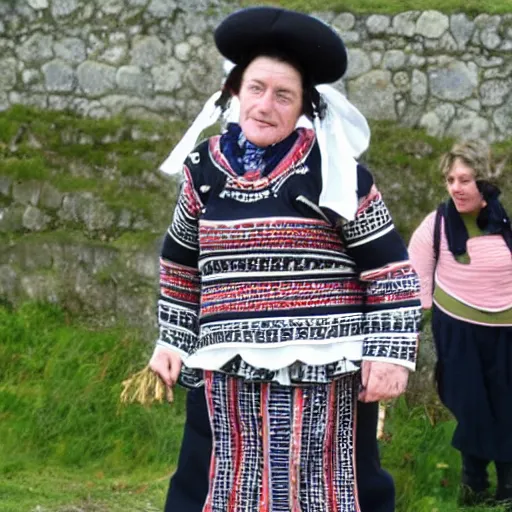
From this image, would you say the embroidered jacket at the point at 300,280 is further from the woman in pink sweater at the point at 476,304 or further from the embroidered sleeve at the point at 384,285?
the woman in pink sweater at the point at 476,304

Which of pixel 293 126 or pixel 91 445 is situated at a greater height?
pixel 293 126

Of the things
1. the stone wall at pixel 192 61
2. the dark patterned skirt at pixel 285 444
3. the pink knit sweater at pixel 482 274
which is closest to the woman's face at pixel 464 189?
the pink knit sweater at pixel 482 274

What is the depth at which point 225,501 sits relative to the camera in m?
2.65

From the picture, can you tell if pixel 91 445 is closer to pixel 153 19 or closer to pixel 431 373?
pixel 431 373

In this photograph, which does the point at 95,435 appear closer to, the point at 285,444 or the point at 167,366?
the point at 167,366

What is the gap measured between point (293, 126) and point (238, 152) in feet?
0.52

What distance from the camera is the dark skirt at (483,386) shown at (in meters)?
4.29

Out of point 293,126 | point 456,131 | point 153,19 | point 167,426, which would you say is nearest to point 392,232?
point 293,126

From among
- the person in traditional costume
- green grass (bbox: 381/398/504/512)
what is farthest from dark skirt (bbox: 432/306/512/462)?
the person in traditional costume

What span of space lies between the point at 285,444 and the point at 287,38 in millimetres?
1033

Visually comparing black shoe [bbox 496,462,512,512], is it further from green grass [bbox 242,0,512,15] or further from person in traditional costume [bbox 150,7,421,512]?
green grass [bbox 242,0,512,15]

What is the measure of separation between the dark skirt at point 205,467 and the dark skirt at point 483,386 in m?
1.65

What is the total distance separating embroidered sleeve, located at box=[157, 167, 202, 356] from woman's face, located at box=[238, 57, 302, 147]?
0.34 metres

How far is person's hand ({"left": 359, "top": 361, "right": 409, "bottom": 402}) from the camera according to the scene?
2480 millimetres
